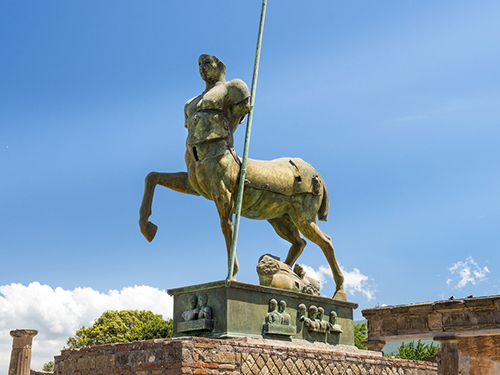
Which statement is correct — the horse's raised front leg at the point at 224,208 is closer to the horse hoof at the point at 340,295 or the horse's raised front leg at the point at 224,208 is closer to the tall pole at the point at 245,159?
the tall pole at the point at 245,159

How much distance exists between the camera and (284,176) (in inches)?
362

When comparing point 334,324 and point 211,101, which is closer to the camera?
point 211,101

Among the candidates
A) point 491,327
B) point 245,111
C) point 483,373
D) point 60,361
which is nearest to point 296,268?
point 245,111

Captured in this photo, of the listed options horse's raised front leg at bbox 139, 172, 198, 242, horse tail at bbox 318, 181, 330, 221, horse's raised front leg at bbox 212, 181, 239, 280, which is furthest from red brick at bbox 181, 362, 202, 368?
horse tail at bbox 318, 181, 330, 221

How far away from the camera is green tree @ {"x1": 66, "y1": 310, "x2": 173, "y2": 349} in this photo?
3402 cm

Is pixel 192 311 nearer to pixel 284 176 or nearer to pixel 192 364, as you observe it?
pixel 192 364

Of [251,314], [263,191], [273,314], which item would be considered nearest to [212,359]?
[251,314]

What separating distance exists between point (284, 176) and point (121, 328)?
29.1 metres

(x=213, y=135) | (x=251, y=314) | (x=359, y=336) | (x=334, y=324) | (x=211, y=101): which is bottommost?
(x=251, y=314)

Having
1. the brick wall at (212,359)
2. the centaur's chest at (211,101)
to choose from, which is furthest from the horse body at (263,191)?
the brick wall at (212,359)

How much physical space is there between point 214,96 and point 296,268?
2.87m

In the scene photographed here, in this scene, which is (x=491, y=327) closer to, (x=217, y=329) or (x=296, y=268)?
(x=296, y=268)

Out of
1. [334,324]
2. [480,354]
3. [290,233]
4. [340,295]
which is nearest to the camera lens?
[334,324]

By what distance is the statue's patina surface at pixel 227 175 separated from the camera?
27.6ft
